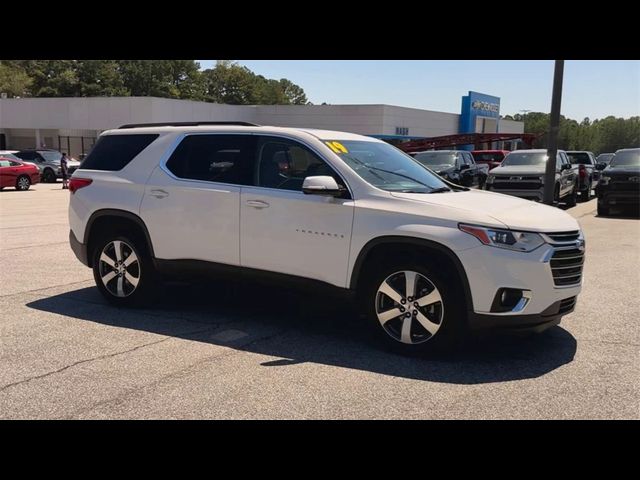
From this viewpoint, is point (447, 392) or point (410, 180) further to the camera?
point (410, 180)


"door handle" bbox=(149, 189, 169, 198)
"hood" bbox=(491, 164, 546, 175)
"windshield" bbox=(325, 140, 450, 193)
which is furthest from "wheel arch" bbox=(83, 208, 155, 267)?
"hood" bbox=(491, 164, 546, 175)

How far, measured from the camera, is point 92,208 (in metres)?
6.48

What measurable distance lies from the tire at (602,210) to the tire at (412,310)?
535 inches

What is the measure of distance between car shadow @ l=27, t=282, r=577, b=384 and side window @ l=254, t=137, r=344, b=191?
98 cm

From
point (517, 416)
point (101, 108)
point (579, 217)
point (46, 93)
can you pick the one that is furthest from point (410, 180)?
point (46, 93)

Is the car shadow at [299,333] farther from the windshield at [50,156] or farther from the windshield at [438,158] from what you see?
the windshield at [50,156]

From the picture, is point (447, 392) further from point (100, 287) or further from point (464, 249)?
point (100, 287)

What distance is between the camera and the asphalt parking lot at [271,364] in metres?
3.96

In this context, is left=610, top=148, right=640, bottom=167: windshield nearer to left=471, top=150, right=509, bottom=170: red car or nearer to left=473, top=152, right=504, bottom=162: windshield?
left=471, top=150, right=509, bottom=170: red car

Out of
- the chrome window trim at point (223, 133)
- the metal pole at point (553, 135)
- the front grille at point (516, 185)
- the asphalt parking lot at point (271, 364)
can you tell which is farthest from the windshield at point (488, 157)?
the chrome window trim at point (223, 133)

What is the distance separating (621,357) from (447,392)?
1805 mm

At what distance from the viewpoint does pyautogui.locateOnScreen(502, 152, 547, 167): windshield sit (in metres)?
17.5
